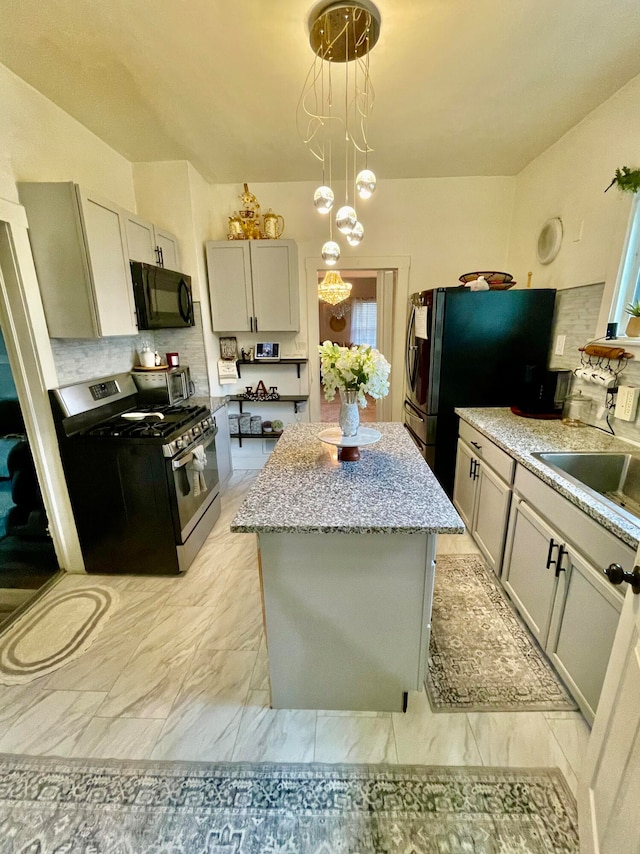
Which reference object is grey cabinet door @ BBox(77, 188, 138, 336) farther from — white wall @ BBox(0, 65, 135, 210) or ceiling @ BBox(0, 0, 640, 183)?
ceiling @ BBox(0, 0, 640, 183)

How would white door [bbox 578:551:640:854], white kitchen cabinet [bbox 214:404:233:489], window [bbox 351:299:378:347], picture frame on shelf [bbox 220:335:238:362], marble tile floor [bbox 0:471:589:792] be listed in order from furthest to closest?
1. window [bbox 351:299:378:347]
2. picture frame on shelf [bbox 220:335:238:362]
3. white kitchen cabinet [bbox 214:404:233:489]
4. marble tile floor [bbox 0:471:589:792]
5. white door [bbox 578:551:640:854]

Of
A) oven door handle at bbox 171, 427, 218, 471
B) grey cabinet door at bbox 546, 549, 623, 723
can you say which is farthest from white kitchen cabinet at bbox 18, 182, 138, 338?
grey cabinet door at bbox 546, 549, 623, 723

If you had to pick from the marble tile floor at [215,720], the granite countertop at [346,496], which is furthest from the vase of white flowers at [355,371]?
the marble tile floor at [215,720]

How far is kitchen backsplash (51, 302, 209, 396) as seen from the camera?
2.26 metres

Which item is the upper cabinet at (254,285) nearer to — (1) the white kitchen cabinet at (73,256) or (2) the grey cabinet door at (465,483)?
(1) the white kitchen cabinet at (73,256)

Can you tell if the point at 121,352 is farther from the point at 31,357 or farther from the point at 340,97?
the point at 340,97

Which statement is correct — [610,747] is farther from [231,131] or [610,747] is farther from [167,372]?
[231,131]

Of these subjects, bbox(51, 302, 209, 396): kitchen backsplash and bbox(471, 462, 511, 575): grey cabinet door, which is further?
bbox(51, 302, 209, 396): kitchen backsplash

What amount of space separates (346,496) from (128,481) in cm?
148

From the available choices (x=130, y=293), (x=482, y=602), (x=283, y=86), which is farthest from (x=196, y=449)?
(x=283, y=86)

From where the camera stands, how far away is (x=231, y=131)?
2.47 m

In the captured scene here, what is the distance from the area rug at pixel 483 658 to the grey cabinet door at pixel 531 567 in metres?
0.11

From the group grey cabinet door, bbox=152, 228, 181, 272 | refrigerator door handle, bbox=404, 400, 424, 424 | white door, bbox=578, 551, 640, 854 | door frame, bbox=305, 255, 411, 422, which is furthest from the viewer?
door frame, bbox=305, 255, 411, 422

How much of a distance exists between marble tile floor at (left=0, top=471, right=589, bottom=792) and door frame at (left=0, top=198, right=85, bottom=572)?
0.88 m
